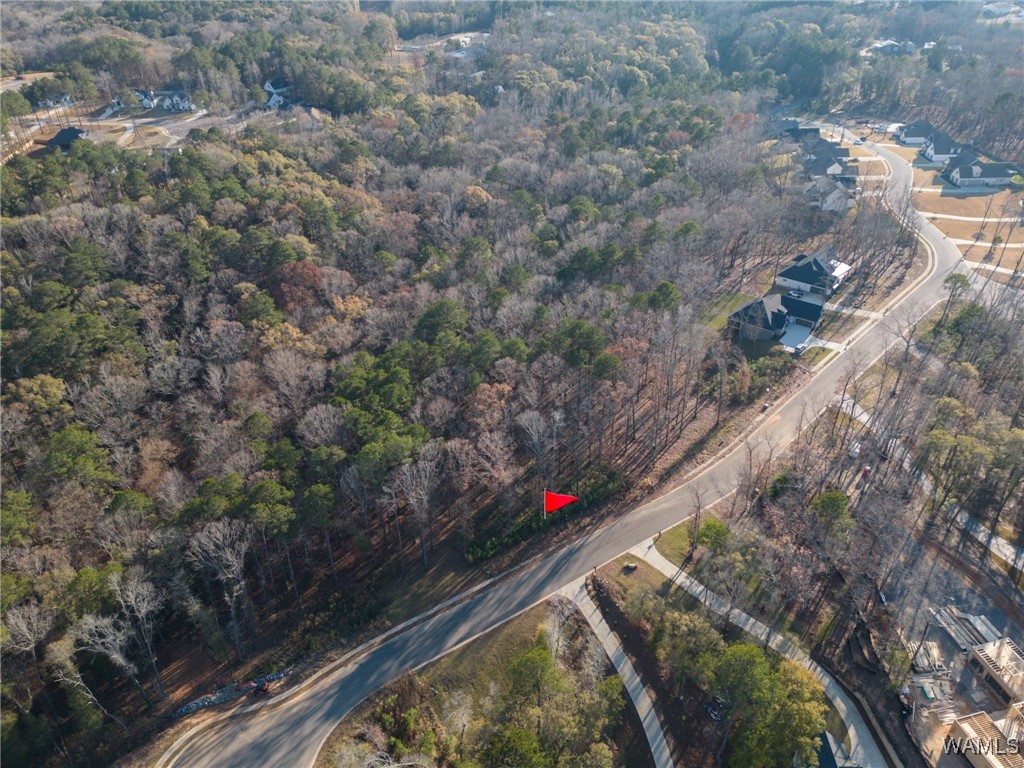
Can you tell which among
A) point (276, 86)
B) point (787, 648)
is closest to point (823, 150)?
point (787, 648)

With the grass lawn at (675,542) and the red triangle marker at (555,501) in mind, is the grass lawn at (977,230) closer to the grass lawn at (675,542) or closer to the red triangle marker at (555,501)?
the grass lawn at (675,542)

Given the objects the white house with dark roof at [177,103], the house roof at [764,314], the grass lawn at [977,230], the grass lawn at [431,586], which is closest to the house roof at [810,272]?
the house roof at [764,314]

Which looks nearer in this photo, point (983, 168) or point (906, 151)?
point (983, 168)

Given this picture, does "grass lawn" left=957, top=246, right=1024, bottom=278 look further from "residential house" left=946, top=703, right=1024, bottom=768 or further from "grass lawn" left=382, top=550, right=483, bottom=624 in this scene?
"grass lawn" left=382, top=550, right=483, bottom=624

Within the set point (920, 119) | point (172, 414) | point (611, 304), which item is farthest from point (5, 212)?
point (920, 119)

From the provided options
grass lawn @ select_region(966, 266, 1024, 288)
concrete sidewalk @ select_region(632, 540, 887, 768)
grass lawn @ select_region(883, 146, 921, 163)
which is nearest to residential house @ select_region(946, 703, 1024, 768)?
concrete sidewalk @ select_region(632, 540, 887, 768)

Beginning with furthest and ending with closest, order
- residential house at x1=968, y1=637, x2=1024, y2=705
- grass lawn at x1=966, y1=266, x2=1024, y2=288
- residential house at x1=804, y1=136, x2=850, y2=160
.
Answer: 1. residential house at x1=804, y1=136, x2=850, y2=160
2. grass lawn at x1=966, y1=266, x2=1024, y2=288
3. residential house at x1=968, y1=637, x2=1024, y2=705

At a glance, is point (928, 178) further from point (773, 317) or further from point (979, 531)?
point (979, 531)
